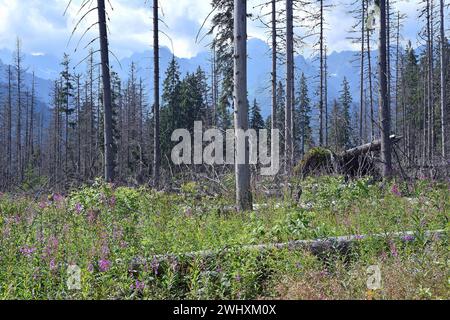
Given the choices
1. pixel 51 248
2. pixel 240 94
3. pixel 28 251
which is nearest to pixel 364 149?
pixel 240 94

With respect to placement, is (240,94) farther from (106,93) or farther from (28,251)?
(106,93)

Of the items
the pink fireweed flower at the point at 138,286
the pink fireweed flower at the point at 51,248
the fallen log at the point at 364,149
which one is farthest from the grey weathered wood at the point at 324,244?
the fallen log at the point at 364,149

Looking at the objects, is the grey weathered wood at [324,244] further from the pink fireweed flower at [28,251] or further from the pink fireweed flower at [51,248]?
the pink fireweed flower at [28,251]

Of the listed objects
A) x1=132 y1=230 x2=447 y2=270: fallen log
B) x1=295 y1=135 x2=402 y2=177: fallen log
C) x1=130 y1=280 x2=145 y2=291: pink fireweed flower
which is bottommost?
x1=130 y1=280 x2=145 y2=291: pink fireweed flower

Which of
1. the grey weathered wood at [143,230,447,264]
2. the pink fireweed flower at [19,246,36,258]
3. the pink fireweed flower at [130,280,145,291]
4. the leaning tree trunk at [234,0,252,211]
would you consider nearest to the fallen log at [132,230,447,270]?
the grey weathered wood at [143,230,447,264]

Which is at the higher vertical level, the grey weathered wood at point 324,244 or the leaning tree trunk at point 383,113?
the leaning tree trunk at point 383,113

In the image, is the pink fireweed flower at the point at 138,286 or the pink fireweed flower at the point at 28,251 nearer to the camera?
the pink fireweed flower at the point at 138,286

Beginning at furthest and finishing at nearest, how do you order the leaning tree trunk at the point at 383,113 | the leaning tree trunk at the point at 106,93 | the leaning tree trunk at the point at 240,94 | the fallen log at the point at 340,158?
1. the fallen log at the point at 340,158
2. the leaning tree trunk at the point at 106,93
3. the leaning tree trunk at the point at 383,113
4. the leaning tree trunk at the point at 240,94

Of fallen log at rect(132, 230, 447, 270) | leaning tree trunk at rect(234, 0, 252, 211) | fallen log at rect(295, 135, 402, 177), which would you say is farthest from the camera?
fallen log at rect(295, 135, 402, 177)

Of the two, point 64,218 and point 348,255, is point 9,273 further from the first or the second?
point 348,255

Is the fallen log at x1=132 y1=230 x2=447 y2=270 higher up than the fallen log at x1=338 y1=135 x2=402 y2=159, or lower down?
lower down

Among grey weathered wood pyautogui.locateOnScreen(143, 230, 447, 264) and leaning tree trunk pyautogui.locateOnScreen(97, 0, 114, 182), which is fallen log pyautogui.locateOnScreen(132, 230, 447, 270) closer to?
grey weathered wood pyautogui.locateOnScreen(143, 230, 447, 264)
